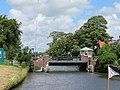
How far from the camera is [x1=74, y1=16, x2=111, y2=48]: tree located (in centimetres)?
13200

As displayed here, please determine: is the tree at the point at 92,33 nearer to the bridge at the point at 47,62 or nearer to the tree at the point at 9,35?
the bridge at the point at 47,62

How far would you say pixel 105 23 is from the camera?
139000 millimetres

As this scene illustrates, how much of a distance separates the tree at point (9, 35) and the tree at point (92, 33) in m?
24.8

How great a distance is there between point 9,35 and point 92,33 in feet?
96.9

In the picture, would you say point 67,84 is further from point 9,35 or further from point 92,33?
point 92,33

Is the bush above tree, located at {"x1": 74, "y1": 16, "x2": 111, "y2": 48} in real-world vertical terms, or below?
below

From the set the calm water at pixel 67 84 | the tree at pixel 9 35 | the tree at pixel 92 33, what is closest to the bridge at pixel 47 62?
the tree at pixel 9 35

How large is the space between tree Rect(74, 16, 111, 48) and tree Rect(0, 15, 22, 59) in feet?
81.5

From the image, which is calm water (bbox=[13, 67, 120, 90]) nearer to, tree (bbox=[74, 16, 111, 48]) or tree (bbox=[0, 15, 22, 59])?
tree (bbox=[0, 15, 22, 59])

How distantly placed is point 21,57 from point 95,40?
3159 cm

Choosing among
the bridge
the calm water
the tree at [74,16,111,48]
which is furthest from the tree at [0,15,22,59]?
the calm water

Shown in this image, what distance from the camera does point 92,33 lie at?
13125 cm

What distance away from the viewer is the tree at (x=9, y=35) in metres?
113

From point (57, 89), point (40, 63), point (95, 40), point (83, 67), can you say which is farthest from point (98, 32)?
point (57, 89)
